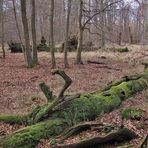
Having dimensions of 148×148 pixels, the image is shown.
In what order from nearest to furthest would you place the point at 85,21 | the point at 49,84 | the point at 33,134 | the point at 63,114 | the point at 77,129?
1. the point at 33,134
2. the point at 77,129
3. the point at 63,114
4. the point at 49,84
5. the point at 85,21

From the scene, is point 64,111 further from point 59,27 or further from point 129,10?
point 59,27

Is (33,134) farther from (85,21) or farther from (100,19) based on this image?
(100,19)

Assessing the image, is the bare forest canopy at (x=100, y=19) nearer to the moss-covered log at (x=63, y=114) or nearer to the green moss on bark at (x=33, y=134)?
the moss-covered log at (x=63, y=114)

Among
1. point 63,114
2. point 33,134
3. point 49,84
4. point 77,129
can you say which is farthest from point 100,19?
point 33,134

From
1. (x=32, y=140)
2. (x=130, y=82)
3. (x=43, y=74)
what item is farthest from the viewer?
(x=43, y=74)

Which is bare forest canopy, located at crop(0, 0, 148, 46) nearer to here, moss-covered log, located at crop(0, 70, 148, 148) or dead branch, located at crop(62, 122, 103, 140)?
moss-covered log, located at crop(0, 70, 148, 148)

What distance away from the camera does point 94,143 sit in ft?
22.5

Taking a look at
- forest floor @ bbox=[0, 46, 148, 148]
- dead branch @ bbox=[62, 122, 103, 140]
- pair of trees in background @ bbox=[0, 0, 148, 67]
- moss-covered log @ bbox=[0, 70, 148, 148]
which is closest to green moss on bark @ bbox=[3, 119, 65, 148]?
moss-covered log @ bbox=[0, 70, 148, 148]

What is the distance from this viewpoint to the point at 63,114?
834 cm

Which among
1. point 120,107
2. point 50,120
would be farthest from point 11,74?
point 50,120

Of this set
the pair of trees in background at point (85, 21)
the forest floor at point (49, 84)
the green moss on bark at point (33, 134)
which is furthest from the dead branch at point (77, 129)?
the pair of trees in background at point (85, 21)

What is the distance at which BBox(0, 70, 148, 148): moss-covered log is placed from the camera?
24.0 feet

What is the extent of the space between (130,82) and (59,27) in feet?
127

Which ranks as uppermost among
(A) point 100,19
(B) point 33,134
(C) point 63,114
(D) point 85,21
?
(A) point 100,19
